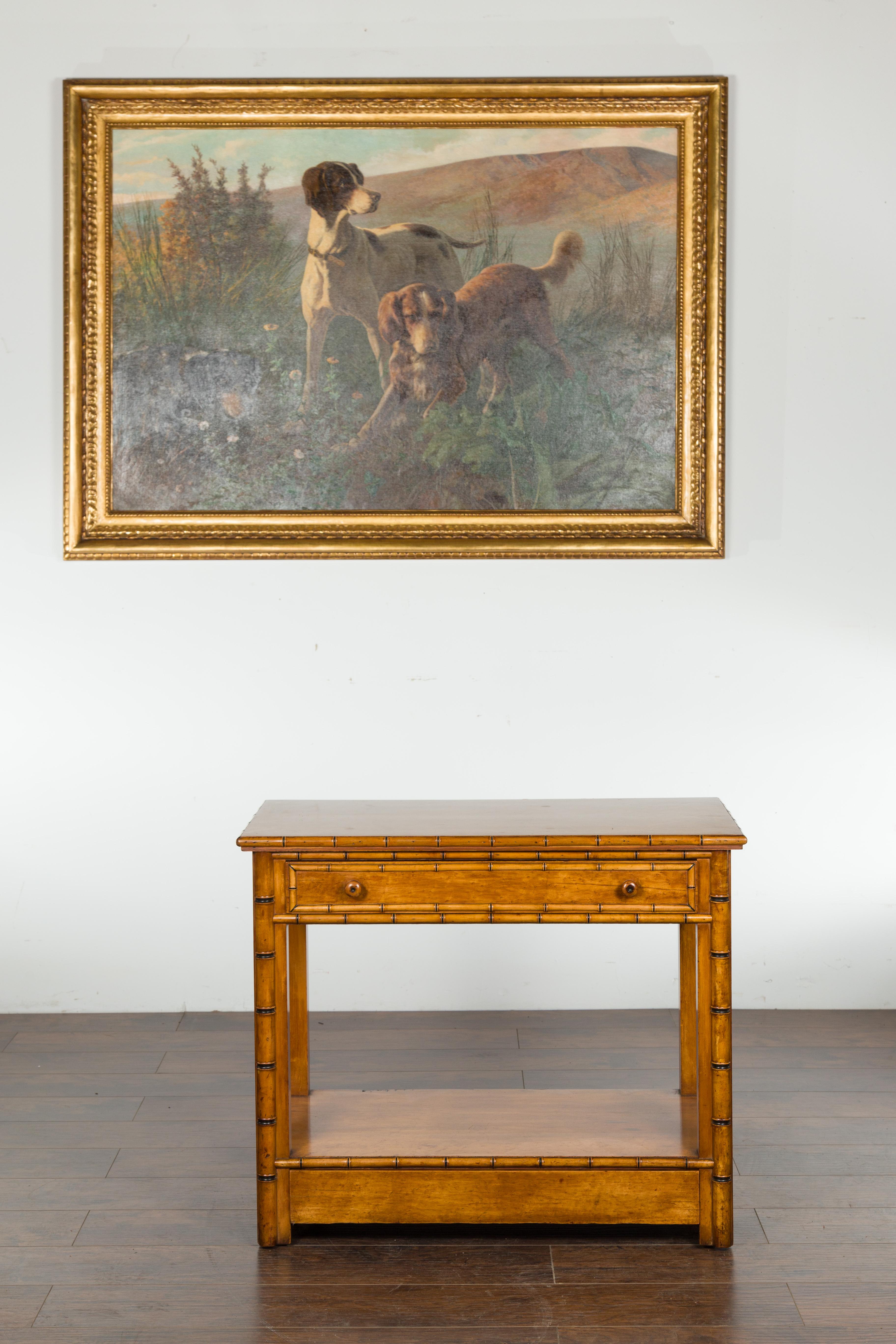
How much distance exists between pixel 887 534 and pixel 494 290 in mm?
1530

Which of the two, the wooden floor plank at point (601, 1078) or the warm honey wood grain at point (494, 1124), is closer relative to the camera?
the warm honey wood grain at point (494, 1124)

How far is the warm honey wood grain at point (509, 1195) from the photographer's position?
7.77ft

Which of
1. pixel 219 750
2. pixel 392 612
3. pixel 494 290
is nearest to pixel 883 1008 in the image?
pixel 392 612

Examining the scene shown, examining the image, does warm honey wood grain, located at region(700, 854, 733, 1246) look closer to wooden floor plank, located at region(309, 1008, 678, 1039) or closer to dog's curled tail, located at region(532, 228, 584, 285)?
wooden floor plank, located at region(309, 1008, 678, 1039)

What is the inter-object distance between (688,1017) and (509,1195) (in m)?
0.61

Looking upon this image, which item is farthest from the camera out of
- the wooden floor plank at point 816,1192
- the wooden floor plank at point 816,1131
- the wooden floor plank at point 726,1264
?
the wooden floor plank at point 816,1131

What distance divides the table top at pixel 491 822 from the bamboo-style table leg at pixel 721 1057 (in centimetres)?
12

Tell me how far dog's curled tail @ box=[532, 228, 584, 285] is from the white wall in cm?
53

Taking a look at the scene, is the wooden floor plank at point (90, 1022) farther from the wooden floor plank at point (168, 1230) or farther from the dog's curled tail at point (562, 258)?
the dog's curled tail at point (562, 258)

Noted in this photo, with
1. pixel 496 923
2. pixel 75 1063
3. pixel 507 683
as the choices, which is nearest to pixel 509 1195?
pixel 496 923

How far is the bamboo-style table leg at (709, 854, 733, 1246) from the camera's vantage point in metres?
2.32

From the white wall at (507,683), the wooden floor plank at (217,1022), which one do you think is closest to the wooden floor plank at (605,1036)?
the white wall at (507,683)

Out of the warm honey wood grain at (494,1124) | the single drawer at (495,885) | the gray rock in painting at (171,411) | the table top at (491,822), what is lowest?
the warm honey wood grain at (494,1124)

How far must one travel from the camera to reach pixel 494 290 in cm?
364
